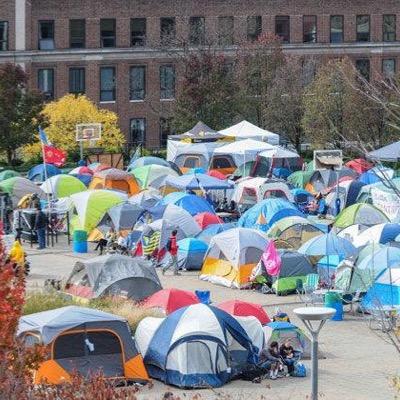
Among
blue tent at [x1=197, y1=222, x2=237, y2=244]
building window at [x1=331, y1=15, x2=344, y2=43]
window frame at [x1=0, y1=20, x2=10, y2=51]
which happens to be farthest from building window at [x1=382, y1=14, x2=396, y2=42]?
blue tent at [x1=197, y1=222, x2=237, y2=244]

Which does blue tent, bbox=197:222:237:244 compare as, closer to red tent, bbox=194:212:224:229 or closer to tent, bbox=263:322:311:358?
red tent, bbox=194:212:224:229

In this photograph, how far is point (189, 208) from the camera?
3691 cm

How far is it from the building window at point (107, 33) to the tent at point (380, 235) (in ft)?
125

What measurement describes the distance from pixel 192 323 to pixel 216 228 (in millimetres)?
12533

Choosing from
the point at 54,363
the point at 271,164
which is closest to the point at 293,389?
the point at 54,363

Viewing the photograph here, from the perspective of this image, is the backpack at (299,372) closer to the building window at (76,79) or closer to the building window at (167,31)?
the building window at (167,31)

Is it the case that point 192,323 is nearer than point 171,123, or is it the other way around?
point 192,323

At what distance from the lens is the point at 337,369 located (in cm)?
2153

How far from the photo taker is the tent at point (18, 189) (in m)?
41.7

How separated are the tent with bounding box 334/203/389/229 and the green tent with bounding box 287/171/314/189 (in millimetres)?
Answer: 10921

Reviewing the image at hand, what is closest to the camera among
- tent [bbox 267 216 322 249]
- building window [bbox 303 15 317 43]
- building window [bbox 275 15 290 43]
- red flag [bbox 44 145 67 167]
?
tent [bbox 267 216 322 249]

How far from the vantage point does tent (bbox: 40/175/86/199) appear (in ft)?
141

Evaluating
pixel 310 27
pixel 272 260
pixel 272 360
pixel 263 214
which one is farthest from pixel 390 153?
pixel 310 27

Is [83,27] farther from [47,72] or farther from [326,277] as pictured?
[326,277]
